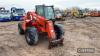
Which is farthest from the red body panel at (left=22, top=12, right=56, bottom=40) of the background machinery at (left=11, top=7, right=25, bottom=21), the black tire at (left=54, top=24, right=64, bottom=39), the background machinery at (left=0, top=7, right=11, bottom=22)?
the background machinery at (left=11, top=7, right=25, bottom=21)

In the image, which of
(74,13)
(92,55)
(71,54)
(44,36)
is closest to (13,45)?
(44,36)

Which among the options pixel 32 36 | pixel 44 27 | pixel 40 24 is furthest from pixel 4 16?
pixel 44 27

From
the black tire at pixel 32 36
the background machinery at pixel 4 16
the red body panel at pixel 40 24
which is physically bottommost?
the background machinery at pixel 4 16

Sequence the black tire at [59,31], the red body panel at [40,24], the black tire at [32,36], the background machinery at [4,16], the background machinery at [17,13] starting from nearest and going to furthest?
the red body panel at [40,24] < the black tire at [32,36] < the black tire at [59,31] < the background machinery at [4,16] < the background machinery at [17,13]

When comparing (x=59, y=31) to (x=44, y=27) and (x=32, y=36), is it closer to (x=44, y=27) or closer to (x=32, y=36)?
(x=44, y=27)

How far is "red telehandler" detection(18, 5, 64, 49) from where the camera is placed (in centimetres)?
1132

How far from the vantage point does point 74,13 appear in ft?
149

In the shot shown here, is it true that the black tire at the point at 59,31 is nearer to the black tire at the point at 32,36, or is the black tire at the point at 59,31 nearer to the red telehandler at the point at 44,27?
the red telehandler at the point at 44,27

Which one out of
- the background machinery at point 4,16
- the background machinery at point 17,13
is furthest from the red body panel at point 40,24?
the background machinery at point 17,13

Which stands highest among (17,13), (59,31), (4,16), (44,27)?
(44,27)

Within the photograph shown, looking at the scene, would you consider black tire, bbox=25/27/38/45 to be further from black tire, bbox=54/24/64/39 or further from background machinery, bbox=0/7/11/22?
background machinery, bbox=0/7/11/22

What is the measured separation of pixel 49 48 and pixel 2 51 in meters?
2.38

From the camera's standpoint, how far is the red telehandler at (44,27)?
11.3 metres

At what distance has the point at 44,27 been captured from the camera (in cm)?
1161
